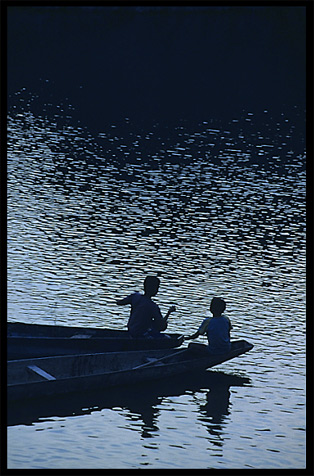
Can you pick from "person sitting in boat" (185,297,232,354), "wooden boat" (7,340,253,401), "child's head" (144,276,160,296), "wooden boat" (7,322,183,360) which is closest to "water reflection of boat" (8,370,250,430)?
"wooden boat" (7,340,253,401)

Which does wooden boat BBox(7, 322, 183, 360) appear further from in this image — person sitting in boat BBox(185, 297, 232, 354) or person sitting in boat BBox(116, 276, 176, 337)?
person sitting in boat BBox(185, 297, 232, 354)

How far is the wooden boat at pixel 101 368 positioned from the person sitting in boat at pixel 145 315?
0.54m

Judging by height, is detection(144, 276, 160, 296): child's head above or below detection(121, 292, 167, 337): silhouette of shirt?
above

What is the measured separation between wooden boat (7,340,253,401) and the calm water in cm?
29

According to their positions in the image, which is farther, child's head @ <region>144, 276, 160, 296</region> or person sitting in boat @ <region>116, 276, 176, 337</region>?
person sitting in boat @ <region>116, 276, 176, 337</region>

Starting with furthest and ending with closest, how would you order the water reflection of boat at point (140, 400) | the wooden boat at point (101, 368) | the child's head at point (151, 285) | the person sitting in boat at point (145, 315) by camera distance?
1. the person sitting in boat at point (145, 315)
2. the child's head at point (151, 285)
3. the wooden boat at point (101, 368)
4. the water reflection of boat at point (140, 400)

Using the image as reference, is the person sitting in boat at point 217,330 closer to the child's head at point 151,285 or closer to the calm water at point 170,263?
the calm water at point 170,263

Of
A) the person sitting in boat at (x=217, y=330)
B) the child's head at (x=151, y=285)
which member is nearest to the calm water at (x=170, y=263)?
the person sitting in boat at (x=217, y=330)

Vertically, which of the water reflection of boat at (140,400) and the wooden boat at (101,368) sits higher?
the wooden boat at (101,368)

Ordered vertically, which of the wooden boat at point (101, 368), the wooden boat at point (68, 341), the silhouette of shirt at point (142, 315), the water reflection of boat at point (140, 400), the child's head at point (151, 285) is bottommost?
the water reflection of boat at point (140, 400)

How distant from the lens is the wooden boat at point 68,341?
1981 cm

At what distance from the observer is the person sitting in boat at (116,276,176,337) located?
20.3 metres
